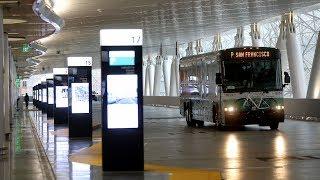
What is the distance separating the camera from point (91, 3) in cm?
2962

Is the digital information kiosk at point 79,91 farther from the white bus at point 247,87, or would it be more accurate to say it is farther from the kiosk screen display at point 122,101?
the kiosk screen display at point 122,101

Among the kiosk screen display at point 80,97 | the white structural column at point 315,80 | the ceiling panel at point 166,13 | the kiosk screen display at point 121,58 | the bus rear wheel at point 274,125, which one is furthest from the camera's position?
the white structural column at point 315,80

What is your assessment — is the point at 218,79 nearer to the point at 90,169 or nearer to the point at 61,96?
the point at 61,96

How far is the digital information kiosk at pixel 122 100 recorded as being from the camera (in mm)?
13430

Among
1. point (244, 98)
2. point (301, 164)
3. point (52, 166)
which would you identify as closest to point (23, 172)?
point (52, 166)

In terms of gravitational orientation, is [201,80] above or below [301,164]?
above

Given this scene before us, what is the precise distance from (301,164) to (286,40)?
29.6 metres

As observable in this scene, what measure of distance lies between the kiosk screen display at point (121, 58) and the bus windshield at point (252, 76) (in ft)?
45.5

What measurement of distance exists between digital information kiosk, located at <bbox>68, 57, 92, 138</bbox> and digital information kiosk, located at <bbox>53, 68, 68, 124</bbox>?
11.0 m

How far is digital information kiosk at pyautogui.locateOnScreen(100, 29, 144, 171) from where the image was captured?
44.1 feet

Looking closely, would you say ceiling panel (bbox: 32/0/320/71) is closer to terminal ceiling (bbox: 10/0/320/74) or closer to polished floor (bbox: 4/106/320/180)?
terminal ceiling (bbox: 10/0/320/74)

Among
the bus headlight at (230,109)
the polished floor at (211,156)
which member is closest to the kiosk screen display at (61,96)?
the polished floor at (211,156)

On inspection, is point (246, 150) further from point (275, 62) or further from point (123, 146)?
point (275, 62)

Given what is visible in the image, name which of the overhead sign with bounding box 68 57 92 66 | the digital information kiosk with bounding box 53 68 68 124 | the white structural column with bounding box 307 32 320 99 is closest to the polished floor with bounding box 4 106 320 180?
the overhead sign with bounding box 68 57 92 66
